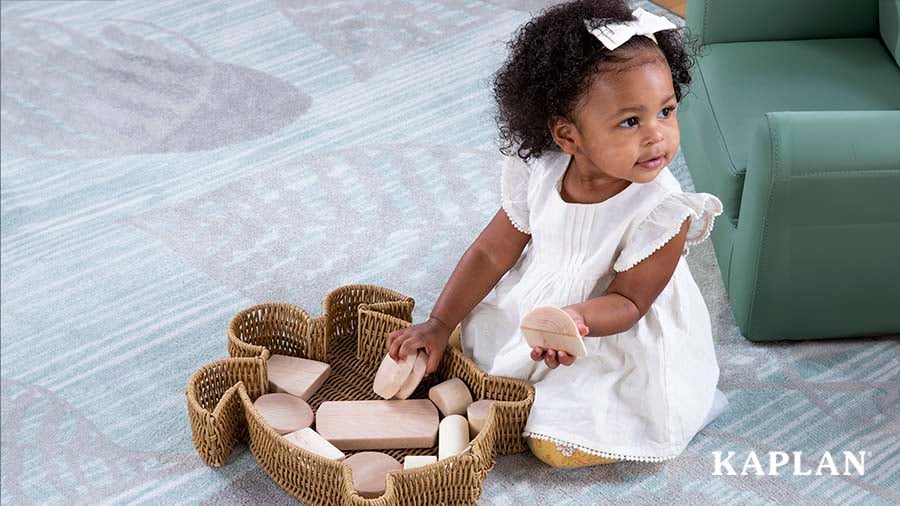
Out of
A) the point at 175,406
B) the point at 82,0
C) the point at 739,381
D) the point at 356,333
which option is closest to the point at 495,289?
the point at 356,333

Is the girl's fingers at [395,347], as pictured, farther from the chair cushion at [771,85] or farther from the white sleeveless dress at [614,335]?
the chair cushion at [771,85]

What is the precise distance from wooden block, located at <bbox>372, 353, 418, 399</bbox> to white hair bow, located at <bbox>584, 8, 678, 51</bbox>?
1.78 ft

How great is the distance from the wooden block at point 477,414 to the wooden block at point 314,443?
18cm

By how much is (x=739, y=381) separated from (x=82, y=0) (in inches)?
81.3

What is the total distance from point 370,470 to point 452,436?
12cm

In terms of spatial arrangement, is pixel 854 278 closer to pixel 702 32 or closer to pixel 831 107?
pixel 831 107

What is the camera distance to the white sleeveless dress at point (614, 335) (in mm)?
1590

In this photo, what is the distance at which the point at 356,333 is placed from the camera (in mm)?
1876

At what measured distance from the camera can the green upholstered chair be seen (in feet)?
5.41

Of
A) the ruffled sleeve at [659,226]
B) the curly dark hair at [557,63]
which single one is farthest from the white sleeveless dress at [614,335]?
the curly dark hair at [557,63]

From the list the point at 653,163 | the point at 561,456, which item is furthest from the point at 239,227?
the point at 653,163

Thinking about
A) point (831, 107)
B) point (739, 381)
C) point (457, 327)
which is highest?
point (831, 107)

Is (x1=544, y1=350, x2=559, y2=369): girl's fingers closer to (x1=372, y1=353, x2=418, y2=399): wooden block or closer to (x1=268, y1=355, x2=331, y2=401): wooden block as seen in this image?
(x1=372, y1=353, x2=418, y2=399): wooden block

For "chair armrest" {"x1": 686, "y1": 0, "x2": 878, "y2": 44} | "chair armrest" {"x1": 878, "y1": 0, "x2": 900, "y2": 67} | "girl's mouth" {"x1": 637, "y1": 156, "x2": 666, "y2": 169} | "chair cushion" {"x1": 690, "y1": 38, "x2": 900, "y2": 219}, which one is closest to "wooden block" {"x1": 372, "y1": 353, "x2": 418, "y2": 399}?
"girl's mouth" {"x1": 637, "y1": 156, "x2": 666, "y2": 169}
